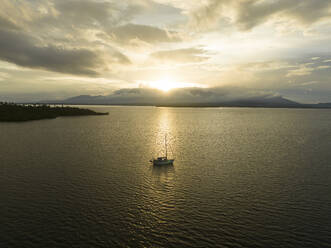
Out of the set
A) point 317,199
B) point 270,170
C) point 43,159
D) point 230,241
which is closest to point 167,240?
point 230,241

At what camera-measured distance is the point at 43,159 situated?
5709cm

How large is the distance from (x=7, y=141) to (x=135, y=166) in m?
56.6

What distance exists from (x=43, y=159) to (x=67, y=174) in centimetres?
1605

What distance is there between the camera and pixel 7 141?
258ft

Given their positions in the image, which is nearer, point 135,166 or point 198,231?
point 198,231

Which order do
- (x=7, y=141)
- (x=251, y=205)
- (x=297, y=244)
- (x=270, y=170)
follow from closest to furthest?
(x=297, y=244)
(x=251, y=205)
(x=270, y=170)
(x=7, y=141)

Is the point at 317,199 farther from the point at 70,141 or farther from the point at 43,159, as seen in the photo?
the point at 70,141

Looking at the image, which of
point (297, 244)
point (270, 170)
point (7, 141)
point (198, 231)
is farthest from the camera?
point (7, 141)

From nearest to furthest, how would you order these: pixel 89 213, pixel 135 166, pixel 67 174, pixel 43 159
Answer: pixel 89 213, pixel 67 174, pixel 135 166, pixel 43 159

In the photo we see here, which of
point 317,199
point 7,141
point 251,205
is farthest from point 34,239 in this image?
point 7,141

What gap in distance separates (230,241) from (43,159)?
51.5 m

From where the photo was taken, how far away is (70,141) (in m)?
82.8

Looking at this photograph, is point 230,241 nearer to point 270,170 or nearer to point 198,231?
point 198,231

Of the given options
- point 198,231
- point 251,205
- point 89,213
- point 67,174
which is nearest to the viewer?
point 198,231
